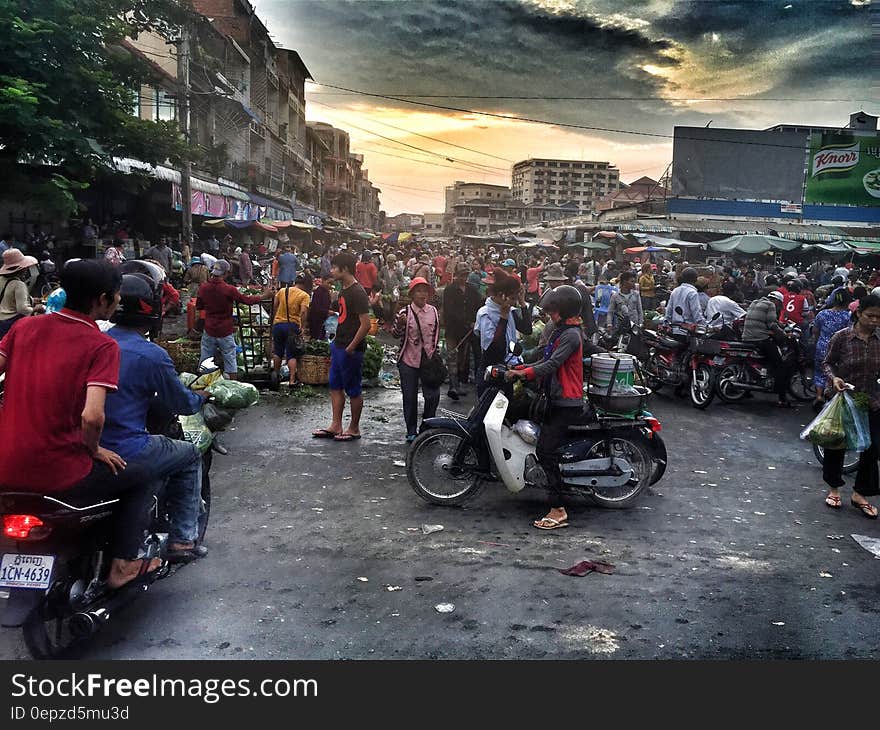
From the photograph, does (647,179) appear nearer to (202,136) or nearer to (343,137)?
(343,137)

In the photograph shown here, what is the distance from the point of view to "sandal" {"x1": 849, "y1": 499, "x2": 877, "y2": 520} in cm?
555

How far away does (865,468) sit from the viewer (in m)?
5.64

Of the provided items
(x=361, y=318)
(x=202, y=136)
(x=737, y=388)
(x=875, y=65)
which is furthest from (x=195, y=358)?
(x=202, y=136)

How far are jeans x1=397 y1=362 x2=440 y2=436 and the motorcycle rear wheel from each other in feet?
15.3

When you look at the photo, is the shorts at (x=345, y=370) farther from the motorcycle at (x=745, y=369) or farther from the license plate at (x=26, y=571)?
the motorcycle at (x=745, y=369)

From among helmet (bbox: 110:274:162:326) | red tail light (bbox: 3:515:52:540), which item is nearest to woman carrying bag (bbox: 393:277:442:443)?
helmet (bbox: 110:274:162:326)

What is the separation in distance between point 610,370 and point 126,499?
3596mm

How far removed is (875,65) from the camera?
629 cm

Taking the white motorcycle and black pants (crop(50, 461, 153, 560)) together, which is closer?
black pants (crop(50, 461, 153, 560))

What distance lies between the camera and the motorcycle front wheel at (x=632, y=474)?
18.4 feet

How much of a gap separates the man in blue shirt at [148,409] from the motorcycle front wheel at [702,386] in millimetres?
7496

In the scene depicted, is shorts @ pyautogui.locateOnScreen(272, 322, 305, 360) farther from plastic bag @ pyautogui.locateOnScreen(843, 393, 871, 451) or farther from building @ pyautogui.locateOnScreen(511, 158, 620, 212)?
building @ pyautogui.locateOnScreen(511, 158, 620, 212)

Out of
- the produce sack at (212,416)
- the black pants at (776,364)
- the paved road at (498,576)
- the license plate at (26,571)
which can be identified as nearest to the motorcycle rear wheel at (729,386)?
the black pants at (776,364)

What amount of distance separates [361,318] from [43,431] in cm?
420
